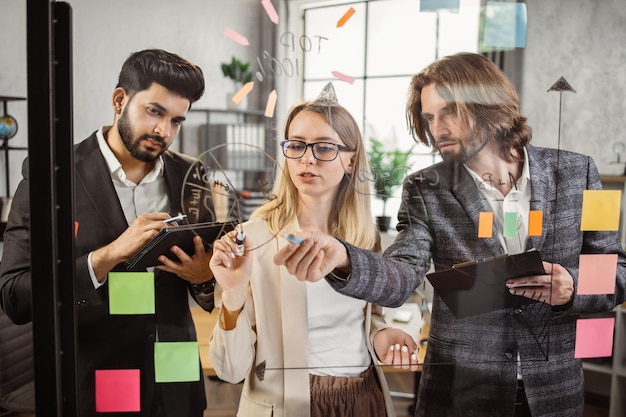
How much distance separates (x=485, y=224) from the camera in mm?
1219

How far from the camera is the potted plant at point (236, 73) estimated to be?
1131 mm

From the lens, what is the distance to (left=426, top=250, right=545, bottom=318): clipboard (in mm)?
1227

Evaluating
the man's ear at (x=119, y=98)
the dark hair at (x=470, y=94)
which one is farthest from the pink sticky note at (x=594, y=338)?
the man's ear at (x=119, y=98)

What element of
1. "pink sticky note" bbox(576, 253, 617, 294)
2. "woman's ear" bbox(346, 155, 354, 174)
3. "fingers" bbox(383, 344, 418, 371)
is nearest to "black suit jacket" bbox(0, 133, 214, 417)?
"woman's ear" bbox(346, 155, 354, 174)

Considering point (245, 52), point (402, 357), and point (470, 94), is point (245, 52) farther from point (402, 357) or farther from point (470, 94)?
point (402, 357)

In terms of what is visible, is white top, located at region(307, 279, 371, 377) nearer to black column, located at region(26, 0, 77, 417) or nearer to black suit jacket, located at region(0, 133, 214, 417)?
black suit jacket, located at region(0, 133, 214, 417)

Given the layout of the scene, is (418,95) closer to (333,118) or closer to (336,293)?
(333,118)

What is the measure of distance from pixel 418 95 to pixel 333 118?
21cm

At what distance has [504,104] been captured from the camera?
1199mm

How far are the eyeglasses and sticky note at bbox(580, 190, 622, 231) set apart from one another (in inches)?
25.2

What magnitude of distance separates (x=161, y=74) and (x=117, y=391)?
2.44 feet

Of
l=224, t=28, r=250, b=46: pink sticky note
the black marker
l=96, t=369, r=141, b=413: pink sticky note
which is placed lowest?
l=96, t=369, r=141, b=413: pink sticky note

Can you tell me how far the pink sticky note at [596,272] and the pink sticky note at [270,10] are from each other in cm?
95

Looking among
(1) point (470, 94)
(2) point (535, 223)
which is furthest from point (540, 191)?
(1) point (470, 94)
